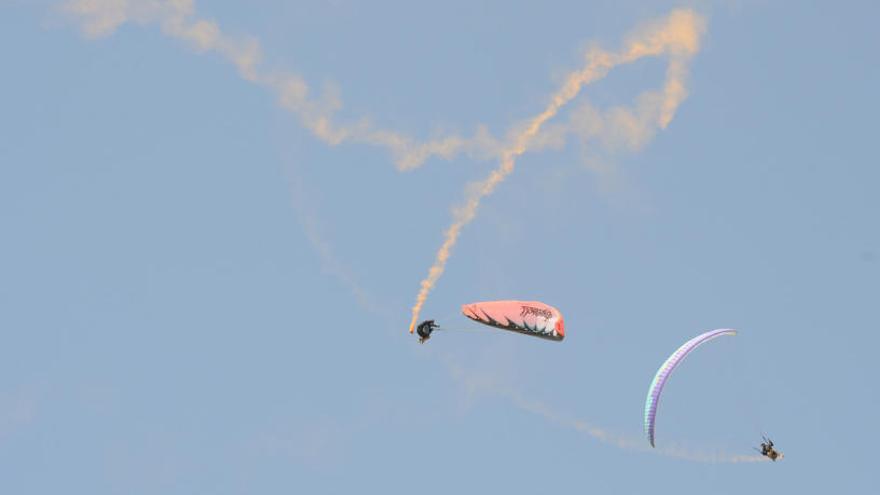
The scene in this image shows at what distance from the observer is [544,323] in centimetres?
6250

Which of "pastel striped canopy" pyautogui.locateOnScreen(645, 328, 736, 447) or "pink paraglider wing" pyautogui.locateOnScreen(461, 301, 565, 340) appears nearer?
"pastel striped canopy" pyautogui.locateOnScreen(645, 328, 736, 447)

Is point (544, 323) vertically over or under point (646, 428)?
over

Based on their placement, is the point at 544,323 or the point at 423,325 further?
the point at 544,323

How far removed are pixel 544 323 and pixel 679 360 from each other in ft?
31.0

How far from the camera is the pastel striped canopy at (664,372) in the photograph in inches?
2125

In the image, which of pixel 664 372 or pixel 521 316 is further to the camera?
pixel 521 316

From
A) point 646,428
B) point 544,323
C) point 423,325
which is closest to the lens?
point 646,428

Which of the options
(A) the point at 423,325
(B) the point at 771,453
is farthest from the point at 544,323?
(B) the point at 771,453

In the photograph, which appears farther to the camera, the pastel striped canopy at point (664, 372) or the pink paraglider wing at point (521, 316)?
the pink paraglider wing at point (521, 316)

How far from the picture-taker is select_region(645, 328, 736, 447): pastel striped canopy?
5397 centimetres

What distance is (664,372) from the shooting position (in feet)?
180

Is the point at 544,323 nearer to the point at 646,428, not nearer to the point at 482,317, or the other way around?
the point at 482,317

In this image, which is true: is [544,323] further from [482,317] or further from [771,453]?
[771,453]

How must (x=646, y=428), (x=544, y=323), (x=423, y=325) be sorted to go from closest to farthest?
(x=646, y=428) < (x=423, y=325) < (x=544, y=323)
